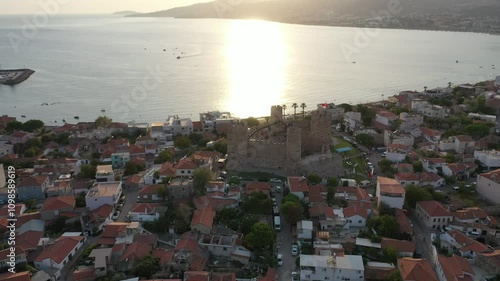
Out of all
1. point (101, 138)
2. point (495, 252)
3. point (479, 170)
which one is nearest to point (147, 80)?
point (101, 138)

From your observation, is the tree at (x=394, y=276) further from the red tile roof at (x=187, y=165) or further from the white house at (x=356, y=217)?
the red tile roof at (x=187, y=165)

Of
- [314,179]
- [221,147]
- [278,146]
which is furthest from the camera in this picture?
[221,147]

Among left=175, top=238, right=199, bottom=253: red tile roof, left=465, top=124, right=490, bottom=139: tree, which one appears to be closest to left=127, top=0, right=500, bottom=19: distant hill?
left=465, top=124, right=490, bottom=139: tree

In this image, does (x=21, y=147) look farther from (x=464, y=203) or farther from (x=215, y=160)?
(x=464, y=203)

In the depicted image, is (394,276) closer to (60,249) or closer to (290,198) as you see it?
(290,198)

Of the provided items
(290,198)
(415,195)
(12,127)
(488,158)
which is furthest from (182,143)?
(488,158)

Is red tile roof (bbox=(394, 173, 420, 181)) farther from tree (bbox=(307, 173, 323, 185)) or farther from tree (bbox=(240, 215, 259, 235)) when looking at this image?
tree (bbox=(240, 215, 259, 235))
